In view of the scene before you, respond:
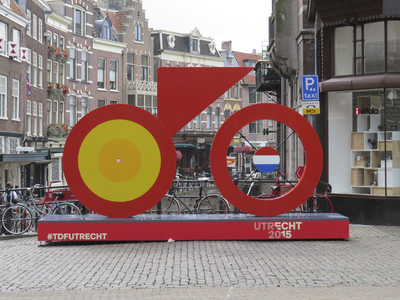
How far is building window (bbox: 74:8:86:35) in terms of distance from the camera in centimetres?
4138

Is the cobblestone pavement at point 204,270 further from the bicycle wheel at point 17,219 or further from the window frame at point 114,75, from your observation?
the window frame at point 114,75

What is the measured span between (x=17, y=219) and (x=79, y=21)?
3130 centimetres

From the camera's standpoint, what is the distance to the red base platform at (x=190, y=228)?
10.5 metres

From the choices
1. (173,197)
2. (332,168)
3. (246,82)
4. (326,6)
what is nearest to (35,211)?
(173,197)

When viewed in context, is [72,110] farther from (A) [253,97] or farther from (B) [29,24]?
(A) [253,97]

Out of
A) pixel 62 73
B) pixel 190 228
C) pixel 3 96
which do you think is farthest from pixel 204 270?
pixel 62 73

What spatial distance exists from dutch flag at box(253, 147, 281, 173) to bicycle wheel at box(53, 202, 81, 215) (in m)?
4.24

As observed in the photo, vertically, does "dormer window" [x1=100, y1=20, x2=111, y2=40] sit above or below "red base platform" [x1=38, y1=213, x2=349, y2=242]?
above

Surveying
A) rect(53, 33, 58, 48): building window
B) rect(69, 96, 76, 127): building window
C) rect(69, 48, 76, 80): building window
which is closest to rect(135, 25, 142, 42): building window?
rect(69, 48, 76, 80): building window

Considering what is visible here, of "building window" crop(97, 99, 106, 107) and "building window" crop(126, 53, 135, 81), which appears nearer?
"building window" crop(97, 99, 106, 107)

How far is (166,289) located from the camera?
23.2ft

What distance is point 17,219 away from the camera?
41.5 ft

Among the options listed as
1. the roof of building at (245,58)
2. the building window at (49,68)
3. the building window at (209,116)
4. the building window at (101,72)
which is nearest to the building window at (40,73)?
the building window at (49,68)

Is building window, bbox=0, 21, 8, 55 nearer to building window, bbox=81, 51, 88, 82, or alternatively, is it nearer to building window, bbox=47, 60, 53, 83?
building window, bbox=47, 60, 53, 83
